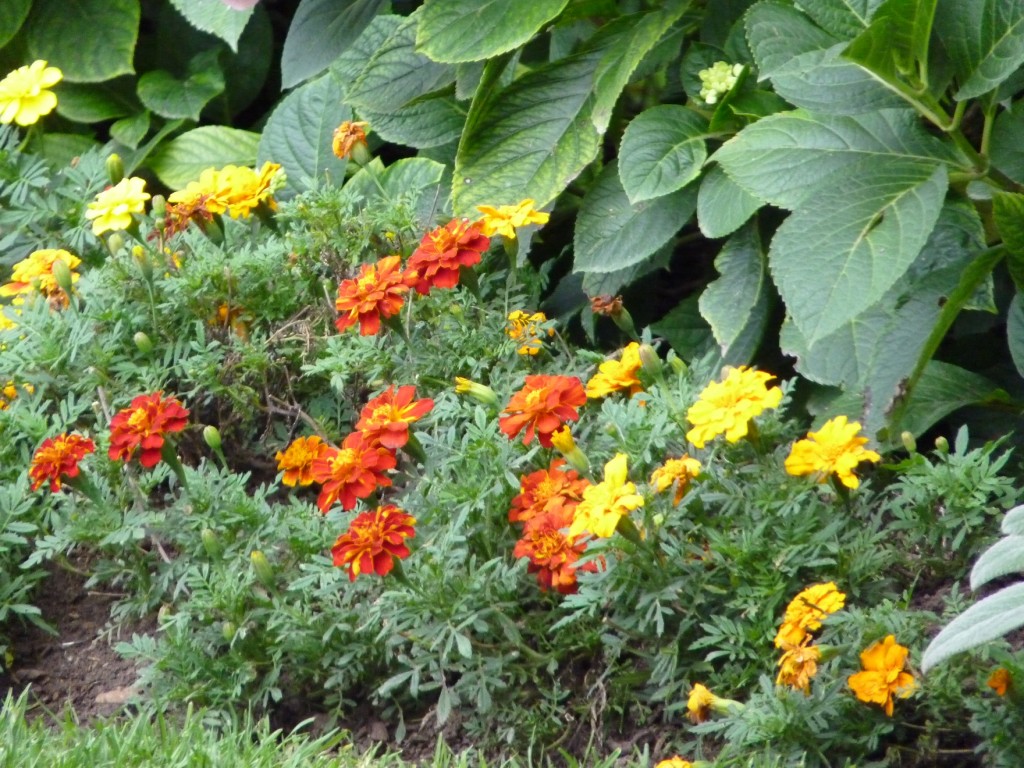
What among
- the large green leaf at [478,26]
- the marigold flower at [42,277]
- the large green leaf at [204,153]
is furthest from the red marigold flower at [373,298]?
the large green leaf at [204,153]

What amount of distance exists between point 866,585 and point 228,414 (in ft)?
5.03

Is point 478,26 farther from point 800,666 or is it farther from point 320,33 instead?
point 800,666

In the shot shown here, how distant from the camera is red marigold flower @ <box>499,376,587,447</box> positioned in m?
2.30

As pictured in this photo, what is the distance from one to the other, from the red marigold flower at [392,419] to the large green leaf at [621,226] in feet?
2.46

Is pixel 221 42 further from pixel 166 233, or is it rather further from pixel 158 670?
pixel 158 670

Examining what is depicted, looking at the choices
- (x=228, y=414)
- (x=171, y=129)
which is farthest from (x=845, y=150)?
(x=171, y=129)

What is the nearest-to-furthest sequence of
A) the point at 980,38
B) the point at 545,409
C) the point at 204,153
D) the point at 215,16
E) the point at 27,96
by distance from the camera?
the point at 545,409, the point at 980,38, the point at 27,96, the point at 215,16, the point at 204,153

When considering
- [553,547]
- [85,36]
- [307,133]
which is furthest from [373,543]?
[85,36]

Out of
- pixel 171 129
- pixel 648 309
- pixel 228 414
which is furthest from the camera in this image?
pixel 171 129

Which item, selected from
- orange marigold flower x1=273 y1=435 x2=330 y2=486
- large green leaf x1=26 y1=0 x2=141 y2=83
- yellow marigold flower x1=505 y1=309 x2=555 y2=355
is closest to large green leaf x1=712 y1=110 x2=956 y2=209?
yellow marigold flower x1=505 y1=309 x2=555 y2=355

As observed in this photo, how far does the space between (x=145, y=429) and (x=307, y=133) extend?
4.81ft

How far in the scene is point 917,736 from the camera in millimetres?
2156

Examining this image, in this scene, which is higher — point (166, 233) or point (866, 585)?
point (166, 233)

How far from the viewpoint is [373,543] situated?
2.20 metres
